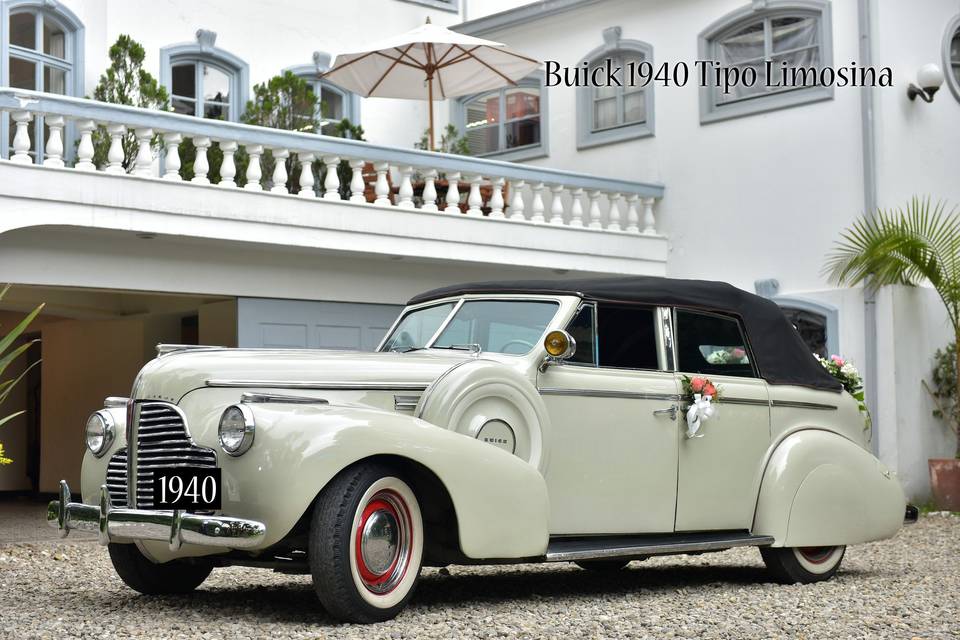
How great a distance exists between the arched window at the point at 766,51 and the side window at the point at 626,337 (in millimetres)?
7405

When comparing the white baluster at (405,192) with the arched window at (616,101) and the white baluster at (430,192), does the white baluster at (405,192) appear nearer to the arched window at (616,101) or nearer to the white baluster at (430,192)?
the white baluster at (430,192)

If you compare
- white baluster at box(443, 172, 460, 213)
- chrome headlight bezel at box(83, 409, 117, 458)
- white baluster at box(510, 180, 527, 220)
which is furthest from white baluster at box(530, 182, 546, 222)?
chrome headlight bezel at box(83, 409, 117, 458)

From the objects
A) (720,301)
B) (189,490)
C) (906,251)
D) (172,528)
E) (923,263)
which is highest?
(906,251)

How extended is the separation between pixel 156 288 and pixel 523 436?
6614 millimetres

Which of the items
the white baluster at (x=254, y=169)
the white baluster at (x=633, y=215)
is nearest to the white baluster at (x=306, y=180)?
the white baluster at (x=254, y=169)

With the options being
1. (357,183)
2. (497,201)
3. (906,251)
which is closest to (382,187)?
(357,183)

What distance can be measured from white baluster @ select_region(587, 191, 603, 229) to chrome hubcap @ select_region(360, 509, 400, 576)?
8.99 metres

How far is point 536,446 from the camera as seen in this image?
5828 millimetres

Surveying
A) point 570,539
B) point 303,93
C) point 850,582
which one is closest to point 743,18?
point 303,93

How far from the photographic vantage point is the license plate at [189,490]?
501 cm

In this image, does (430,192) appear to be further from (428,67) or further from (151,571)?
(151,571)

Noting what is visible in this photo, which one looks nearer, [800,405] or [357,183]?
[800,405]

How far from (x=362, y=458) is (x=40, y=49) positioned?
9657 millimetres

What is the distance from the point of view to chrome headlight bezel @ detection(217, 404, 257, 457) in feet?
16.4
